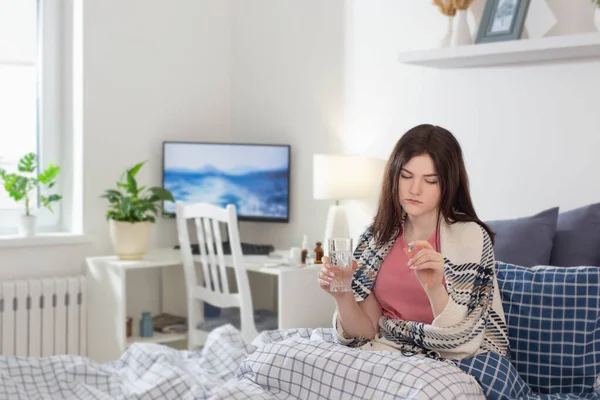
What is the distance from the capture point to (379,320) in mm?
2131

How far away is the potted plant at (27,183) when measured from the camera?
3.78 meters

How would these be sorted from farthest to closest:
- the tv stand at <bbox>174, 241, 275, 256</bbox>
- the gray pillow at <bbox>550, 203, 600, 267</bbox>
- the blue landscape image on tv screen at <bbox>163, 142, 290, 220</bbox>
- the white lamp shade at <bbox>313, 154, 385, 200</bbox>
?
the blue landscape image on tv screen at <bbox>163, 142, 290, 220</bbox> < the tv stand at <bbox>174, 241, 275, 256</bbox> < the white lamp shade at <bbox>313, 154, 385, 200</bbox> < the gray pillow at <bbox>550, 203, 600, 267</bbox>

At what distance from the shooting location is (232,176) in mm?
4133

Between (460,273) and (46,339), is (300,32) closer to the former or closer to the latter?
(46,339)

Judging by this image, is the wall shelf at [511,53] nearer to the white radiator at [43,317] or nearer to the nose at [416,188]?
the nose at [416,188]

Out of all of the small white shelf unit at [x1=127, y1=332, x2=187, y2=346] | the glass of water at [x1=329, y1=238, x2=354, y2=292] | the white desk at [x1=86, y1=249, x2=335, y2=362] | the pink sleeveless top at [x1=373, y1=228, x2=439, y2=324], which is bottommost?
the small white shelf unit at [x1=127, y1=332, x2=187, y2=346]

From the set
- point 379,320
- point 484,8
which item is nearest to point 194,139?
point 484,8

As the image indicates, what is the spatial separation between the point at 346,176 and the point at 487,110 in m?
0.65

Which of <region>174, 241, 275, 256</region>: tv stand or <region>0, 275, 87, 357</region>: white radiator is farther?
<region>174, 241, 275, 256</region>: tv stand

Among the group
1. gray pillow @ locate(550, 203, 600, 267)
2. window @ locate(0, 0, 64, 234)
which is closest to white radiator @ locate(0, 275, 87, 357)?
window @ locate(0, 0, 64, 234)

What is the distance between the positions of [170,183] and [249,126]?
0.51 m

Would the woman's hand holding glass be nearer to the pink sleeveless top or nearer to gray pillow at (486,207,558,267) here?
the pink sleeveless top

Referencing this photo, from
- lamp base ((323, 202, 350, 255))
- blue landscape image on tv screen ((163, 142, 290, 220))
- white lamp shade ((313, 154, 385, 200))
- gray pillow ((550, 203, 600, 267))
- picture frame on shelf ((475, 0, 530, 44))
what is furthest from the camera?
blue landscape image on tv screen ((163, 142, 290, 220))

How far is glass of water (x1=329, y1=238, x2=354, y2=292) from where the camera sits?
1917 mm
